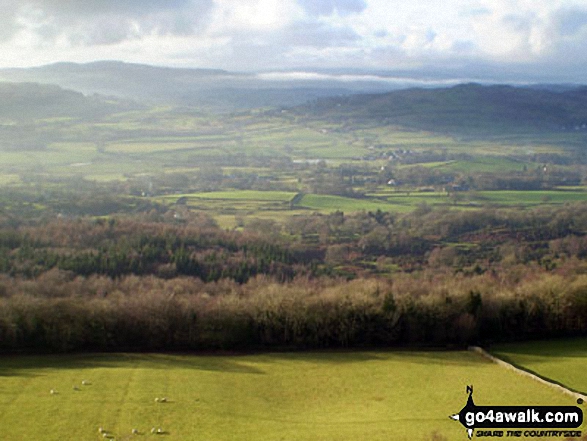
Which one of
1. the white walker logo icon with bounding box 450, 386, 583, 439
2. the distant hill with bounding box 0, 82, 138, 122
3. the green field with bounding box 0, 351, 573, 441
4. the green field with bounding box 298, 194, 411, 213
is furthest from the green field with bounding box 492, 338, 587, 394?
the distant hill with bounding box 0, 82, 138, 122

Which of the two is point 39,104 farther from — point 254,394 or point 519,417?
point 519,417

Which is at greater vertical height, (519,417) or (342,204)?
(519,417)

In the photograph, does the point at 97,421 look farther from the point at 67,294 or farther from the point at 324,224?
the point at 324,224

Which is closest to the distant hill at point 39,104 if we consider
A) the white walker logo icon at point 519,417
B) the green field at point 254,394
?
the green field at point 254,394

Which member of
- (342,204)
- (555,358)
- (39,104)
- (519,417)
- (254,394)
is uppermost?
(39,104)

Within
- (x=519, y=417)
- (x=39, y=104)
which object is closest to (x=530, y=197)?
(x=519, y=417)

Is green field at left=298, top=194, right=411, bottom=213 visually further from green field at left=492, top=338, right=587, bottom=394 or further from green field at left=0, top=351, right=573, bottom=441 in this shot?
green field at left=0, top=351, right=573, bottom=441
